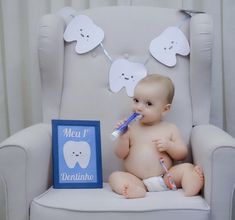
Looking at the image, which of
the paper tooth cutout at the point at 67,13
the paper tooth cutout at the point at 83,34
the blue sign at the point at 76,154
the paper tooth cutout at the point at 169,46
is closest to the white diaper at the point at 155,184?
the blue sign at the point at 76,154

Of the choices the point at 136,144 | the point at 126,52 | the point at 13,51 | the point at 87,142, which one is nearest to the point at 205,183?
the point at 136,144

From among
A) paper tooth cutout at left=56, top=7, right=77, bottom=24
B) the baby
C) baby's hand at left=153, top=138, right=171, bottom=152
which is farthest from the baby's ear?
paper tooth cutout at left=56, top=7, right=77, bottom=24

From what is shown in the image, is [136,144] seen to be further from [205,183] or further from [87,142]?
[205,183]

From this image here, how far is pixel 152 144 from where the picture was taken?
1.41 metres

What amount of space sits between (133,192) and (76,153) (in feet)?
0.94

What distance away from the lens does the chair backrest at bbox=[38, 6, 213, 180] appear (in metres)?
1.54

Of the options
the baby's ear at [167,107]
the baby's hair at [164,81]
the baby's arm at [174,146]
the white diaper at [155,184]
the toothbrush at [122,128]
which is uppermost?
the baby's hair at [164,81]

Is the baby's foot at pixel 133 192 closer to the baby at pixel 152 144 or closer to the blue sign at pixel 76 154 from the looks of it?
the baby at pixel 152 144

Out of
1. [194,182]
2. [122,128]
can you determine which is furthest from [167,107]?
A: [194,182]

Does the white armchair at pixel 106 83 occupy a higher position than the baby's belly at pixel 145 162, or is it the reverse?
the white armchair at pixel 106 83

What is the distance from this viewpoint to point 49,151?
55.7 inches

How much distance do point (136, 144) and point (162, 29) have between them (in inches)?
18.7

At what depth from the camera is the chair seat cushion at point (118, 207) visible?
1.14m

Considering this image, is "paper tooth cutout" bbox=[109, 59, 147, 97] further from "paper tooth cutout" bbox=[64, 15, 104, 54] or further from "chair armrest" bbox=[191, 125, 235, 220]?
"chair armrest" bbox=[191, 125, 235, 220]
